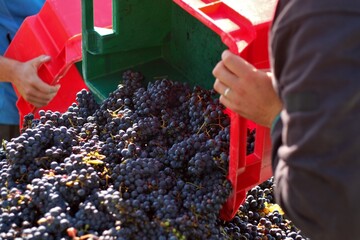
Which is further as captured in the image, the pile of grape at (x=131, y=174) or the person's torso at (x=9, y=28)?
the person's torso at (x=9, y=28)

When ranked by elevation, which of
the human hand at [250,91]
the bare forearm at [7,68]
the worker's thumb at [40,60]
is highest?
the human hand at [250,91]

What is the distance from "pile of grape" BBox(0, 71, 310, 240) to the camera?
53.6 inches

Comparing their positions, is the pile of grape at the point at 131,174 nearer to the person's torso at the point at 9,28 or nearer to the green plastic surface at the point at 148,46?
the green plastic surface at the point at 148,46

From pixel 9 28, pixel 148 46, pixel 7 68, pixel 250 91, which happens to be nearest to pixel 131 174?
pixel 250 91

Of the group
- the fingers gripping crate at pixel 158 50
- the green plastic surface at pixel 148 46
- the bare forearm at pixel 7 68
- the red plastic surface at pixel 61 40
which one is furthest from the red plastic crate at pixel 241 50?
the bare forearm at pixel 7 68

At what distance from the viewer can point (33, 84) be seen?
2254 mm

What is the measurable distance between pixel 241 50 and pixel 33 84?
115 cm

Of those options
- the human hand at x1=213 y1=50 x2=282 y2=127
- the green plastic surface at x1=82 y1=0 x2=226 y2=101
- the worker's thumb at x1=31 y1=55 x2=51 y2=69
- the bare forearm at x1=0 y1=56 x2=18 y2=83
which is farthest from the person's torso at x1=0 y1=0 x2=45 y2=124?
the human hand at x1=213 y1=50 x2=282 y2=127

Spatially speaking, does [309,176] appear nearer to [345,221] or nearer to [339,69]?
[345,221]

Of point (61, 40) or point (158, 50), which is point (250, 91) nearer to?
point (158, 50)

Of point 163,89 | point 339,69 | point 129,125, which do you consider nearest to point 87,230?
point 129,125

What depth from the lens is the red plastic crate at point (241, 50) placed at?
1349 millimetres

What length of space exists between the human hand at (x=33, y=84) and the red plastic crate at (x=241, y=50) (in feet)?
2.83

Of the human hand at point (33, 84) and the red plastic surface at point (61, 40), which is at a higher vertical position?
the red plastic surface at point (61, 40)
